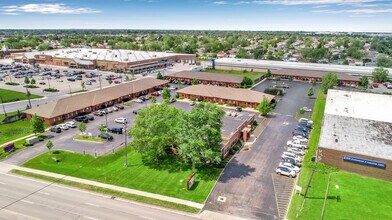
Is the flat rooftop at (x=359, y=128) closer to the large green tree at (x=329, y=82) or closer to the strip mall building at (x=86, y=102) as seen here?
the large green tree at (x=329, y=82)

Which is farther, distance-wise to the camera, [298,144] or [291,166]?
[298,144]

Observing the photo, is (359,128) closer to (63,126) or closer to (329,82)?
(329,82)

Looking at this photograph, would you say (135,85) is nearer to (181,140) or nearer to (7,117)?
(7,117)

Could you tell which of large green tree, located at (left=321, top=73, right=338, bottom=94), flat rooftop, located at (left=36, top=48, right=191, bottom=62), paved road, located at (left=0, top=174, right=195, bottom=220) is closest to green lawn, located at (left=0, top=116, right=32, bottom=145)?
paved road, located at (left=0, top=174, right=195, bottom=220)

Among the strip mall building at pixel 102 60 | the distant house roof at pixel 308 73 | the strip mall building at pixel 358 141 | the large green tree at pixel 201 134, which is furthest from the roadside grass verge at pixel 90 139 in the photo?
the distant house roof at pixel 308 73

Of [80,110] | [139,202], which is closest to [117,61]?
[80,110]

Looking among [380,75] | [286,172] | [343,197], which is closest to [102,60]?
[286,172]
